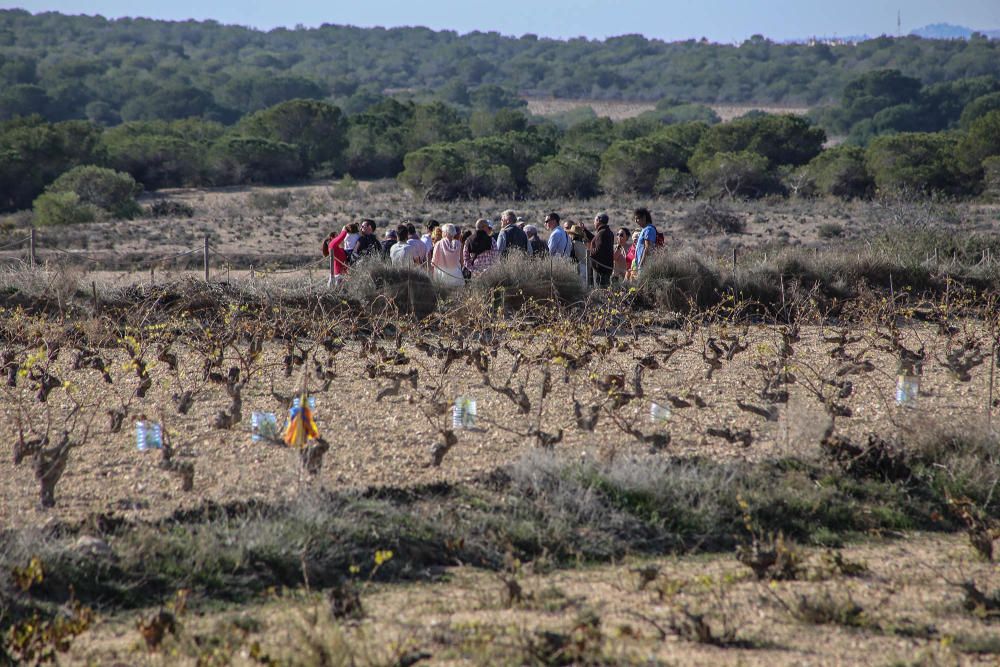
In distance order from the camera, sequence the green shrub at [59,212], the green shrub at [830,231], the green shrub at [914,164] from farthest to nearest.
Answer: the green shrub at [914,164], the green shrub at [59,212], the green shrub at [830,231]

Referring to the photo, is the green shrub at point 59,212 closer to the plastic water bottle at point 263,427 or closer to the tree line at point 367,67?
the plastic water bottle at point 263,427

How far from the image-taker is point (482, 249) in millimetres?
12555

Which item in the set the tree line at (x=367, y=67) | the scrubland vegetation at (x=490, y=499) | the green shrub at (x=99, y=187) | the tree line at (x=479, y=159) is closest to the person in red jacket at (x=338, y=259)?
the scrubland vegetation at (x=490, y=499)

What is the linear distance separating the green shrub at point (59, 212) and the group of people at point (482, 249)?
65.2 feet

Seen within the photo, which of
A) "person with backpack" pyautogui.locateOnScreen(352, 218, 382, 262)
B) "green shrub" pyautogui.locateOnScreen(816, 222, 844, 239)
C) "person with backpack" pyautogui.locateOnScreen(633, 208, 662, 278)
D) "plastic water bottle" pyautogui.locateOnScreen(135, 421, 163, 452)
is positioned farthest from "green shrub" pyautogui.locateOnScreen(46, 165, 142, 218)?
"plastic water bottle" pyautogui.locateOnScreen(135, 421, 163, 452)

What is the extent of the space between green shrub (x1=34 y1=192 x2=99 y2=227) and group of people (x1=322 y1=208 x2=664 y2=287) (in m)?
19.9

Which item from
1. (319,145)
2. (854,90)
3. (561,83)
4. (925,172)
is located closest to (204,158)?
(319,145)

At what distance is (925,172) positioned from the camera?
34.5m

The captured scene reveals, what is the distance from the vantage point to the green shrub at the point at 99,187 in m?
33.4

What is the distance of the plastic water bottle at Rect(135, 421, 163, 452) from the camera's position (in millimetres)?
7043

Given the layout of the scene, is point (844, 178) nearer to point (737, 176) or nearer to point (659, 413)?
point (737, 176)

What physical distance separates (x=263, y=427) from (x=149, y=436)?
2.36 ft

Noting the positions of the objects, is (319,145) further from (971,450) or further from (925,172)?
(971,450)

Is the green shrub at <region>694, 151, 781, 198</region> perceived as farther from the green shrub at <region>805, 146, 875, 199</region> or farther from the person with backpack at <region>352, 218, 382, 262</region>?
the person with backpack at <region>352, 218, 382, 262</region>
